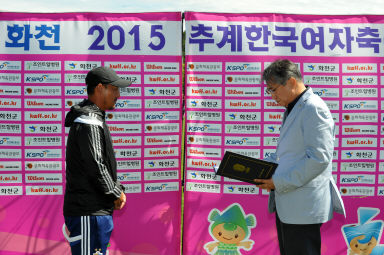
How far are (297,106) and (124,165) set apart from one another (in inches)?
77.0

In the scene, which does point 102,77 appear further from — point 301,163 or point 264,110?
point 264,110

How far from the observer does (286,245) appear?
2520 mm

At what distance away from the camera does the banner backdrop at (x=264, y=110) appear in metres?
3.83

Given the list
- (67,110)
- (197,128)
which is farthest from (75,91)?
(197,128)

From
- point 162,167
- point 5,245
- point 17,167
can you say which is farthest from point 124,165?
point 5,245

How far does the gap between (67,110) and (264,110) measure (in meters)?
1.77

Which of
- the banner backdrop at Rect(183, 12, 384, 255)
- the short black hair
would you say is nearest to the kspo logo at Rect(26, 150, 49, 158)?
the banner backdrop at Rect(183, 12, 384, 255)

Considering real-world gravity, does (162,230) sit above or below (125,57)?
below

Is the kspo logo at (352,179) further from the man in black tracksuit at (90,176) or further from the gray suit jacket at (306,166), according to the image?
the man in black tracksuit at (90,176)

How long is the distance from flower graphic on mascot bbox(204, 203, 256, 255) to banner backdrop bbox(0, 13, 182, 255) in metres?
0.36

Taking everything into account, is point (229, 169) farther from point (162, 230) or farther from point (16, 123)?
point (16, 123)

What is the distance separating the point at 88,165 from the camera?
8.02 ft

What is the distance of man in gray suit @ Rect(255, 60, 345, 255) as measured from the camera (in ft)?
7.64

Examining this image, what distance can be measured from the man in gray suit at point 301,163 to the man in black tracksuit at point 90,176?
951 millimetres
